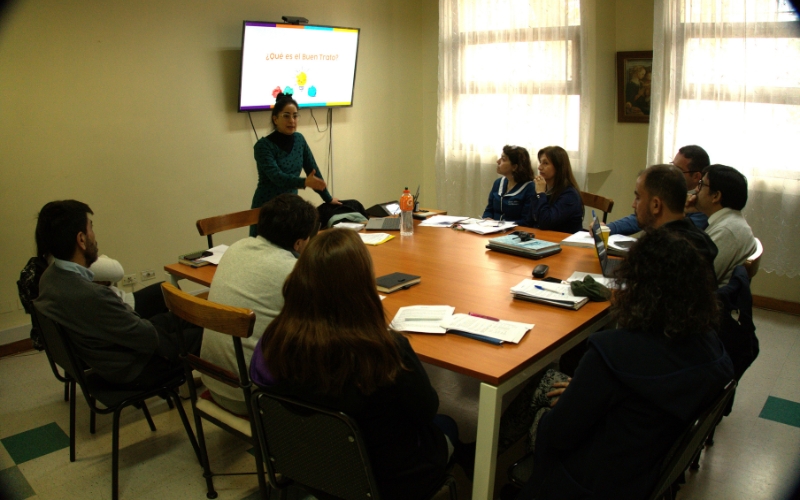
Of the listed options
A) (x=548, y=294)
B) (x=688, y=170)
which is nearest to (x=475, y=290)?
(x=548, y=294)

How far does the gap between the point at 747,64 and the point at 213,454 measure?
3.99m

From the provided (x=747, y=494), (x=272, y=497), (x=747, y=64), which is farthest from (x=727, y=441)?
(x=747, y=64)

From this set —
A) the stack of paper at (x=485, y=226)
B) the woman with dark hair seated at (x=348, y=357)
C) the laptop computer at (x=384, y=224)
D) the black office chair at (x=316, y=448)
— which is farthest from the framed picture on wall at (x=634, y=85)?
the black office chair at (x=316, y=448)

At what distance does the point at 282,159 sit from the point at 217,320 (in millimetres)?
2616

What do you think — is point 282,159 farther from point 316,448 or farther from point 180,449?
point 316,448

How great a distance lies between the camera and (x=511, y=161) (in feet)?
13.0

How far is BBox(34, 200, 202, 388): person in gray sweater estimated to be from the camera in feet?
7.16

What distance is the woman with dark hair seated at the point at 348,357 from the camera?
4.73 feet

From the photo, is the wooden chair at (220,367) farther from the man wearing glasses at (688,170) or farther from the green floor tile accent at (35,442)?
the man wearing glasses at (688,170)

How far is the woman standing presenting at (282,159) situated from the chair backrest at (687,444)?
2977 mm

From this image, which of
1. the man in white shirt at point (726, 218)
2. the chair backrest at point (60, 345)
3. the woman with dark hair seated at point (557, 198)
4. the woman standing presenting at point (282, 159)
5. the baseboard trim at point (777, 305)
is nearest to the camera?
the chair backrest at point (60, 345)

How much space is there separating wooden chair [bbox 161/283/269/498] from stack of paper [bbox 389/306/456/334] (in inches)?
20.3

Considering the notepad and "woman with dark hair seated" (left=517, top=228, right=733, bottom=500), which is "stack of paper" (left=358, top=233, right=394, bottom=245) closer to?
the notepad

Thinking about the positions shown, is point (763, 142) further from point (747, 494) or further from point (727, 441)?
point (747, 494)
